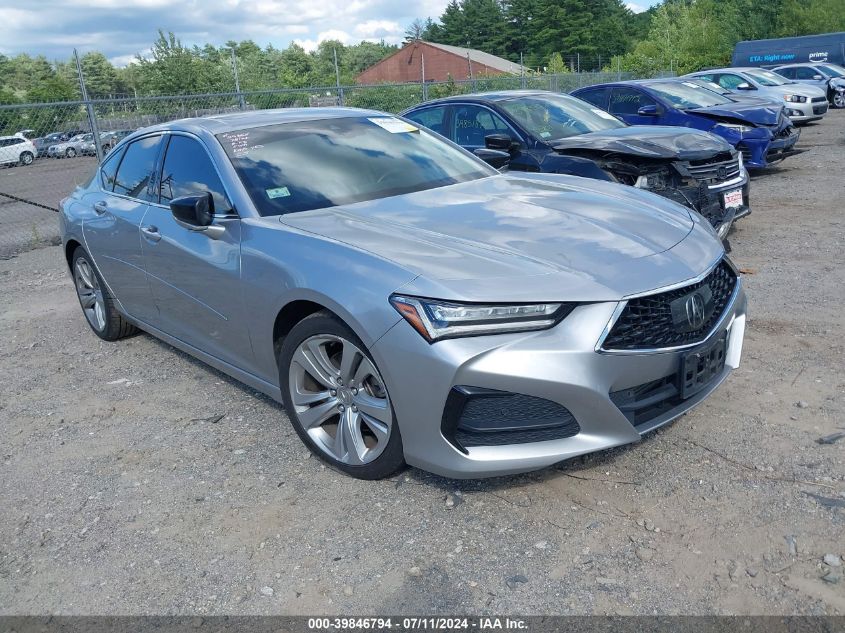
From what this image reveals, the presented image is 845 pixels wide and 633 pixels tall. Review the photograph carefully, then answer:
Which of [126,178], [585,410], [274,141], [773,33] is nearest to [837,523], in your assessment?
[585,410]

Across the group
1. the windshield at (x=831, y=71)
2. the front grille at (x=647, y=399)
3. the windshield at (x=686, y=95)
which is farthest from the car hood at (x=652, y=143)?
the windshield at (x=831, y=71)

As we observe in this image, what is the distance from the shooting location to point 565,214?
350 cm

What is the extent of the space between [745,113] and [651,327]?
29.5 feet

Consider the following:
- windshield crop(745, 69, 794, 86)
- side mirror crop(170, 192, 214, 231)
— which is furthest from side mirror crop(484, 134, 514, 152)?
windshield crop(745, 69, 794, 86)

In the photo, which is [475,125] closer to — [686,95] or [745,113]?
[745,113]

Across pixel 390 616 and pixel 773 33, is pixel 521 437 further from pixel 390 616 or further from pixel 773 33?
pixel 773 33

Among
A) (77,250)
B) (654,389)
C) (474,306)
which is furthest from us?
(77,250)

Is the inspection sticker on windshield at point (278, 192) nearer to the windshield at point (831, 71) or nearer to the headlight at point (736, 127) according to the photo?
the headlight at point (736, 127)

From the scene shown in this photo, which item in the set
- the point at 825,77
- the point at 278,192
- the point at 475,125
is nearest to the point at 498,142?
the point at 475,125

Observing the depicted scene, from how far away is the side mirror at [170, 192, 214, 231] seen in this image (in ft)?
11.8

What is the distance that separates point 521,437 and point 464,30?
9040cm

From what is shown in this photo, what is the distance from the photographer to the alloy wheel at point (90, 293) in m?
5.45

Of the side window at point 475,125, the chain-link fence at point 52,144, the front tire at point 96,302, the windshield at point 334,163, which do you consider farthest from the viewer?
the chain-link fence at point 52,144

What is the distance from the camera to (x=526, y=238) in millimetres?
3141
